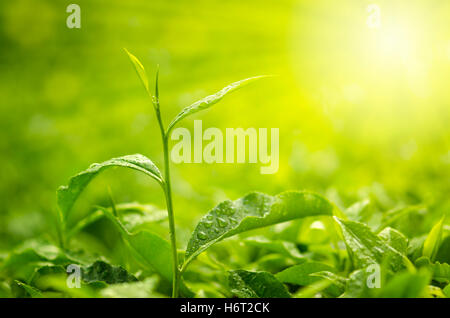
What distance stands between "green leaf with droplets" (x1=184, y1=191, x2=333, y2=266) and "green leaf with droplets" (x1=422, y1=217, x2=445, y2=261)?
19cm

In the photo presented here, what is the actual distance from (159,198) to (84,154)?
54.6 inches

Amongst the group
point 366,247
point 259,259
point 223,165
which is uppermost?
point 223,165

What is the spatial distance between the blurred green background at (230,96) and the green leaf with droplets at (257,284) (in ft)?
1.94

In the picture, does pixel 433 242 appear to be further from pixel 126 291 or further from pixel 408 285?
pixel 126 291

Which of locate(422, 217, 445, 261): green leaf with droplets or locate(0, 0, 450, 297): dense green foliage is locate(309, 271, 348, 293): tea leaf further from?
locate(422, 217, 445, 261): green leaf with droplets

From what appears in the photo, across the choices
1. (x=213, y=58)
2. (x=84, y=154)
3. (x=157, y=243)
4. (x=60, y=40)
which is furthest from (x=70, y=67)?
(x=157, y=243)

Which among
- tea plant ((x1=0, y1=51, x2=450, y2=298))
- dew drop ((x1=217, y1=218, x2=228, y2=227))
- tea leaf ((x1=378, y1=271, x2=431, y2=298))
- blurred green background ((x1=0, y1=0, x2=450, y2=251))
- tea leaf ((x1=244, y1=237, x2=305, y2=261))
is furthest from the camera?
blurred green background ((x1=0, y1=0, x2=450, y2=251))

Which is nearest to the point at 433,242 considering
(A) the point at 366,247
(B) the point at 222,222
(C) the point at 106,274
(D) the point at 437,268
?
(D) the point at 437,268

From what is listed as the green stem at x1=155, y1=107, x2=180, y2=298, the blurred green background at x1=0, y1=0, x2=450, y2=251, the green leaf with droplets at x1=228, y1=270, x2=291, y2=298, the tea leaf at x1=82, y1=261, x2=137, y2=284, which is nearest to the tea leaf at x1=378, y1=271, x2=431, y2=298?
the green leaf with droplets at x1=228, y1=270, x2=291, y2=298

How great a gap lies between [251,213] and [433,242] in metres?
0.34

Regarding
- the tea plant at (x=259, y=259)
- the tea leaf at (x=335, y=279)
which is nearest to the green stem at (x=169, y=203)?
the tea plant at (x=259, y=259)

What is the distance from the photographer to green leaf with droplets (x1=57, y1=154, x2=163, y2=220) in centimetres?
82

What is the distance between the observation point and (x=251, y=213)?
95 centimetres

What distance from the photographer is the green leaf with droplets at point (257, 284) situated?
2.89 feet
